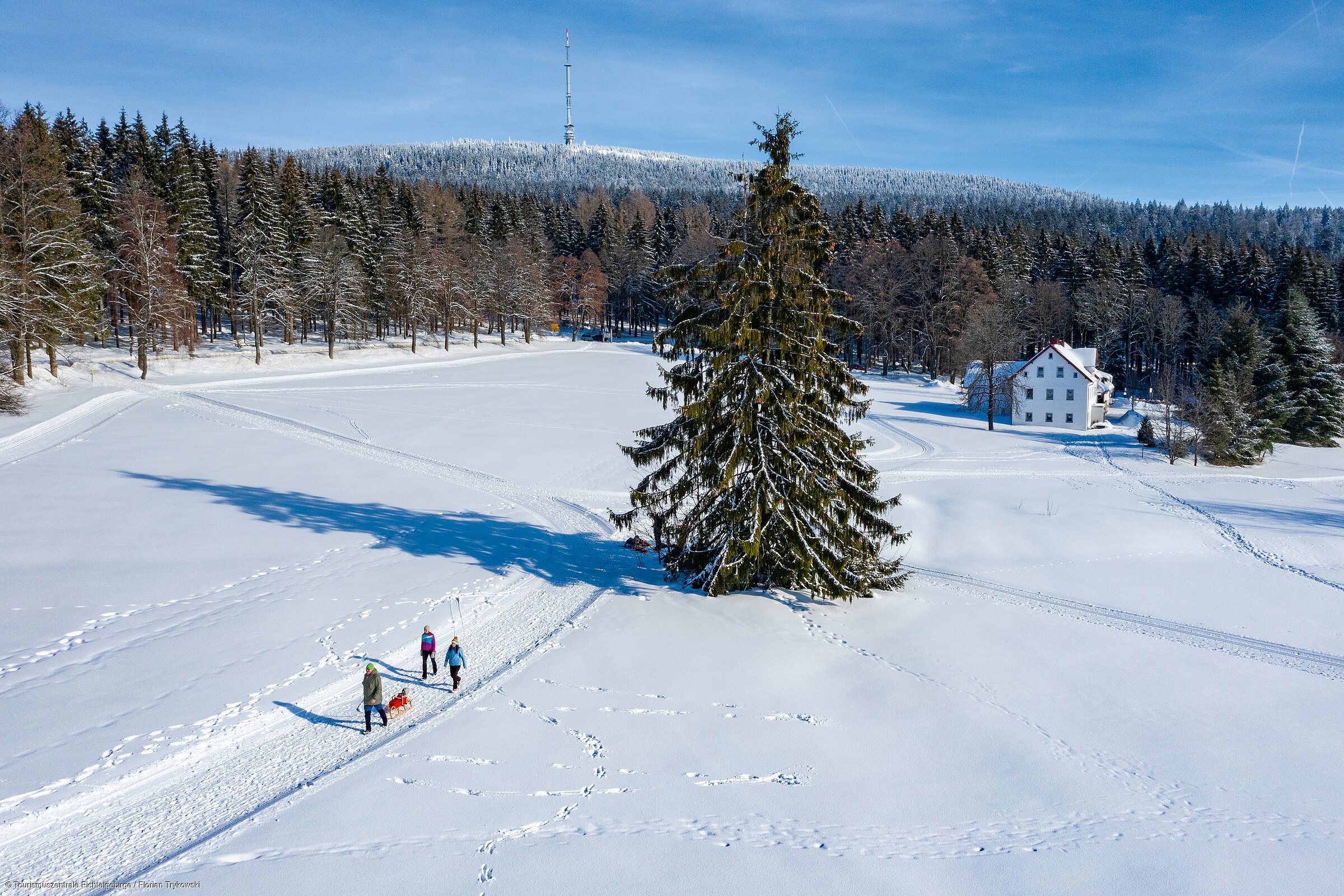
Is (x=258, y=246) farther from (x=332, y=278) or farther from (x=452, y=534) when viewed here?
(x=452, y=534)

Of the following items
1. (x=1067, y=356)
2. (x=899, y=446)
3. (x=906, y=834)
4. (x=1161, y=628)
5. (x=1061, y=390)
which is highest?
(x=1067, y=356)

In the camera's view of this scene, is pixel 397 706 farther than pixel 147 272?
No

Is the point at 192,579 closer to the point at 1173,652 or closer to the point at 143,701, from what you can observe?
the point at 143,701

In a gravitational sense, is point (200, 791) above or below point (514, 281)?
below

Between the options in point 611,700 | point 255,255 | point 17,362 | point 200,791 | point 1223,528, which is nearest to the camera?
point 200,791

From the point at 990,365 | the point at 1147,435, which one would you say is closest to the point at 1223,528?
the point at 1147,435

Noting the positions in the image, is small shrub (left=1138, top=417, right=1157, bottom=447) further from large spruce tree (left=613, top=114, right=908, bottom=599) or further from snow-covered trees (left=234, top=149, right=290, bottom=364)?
snow-covered trees (left=234, top=149, right=290, bottom=364)
